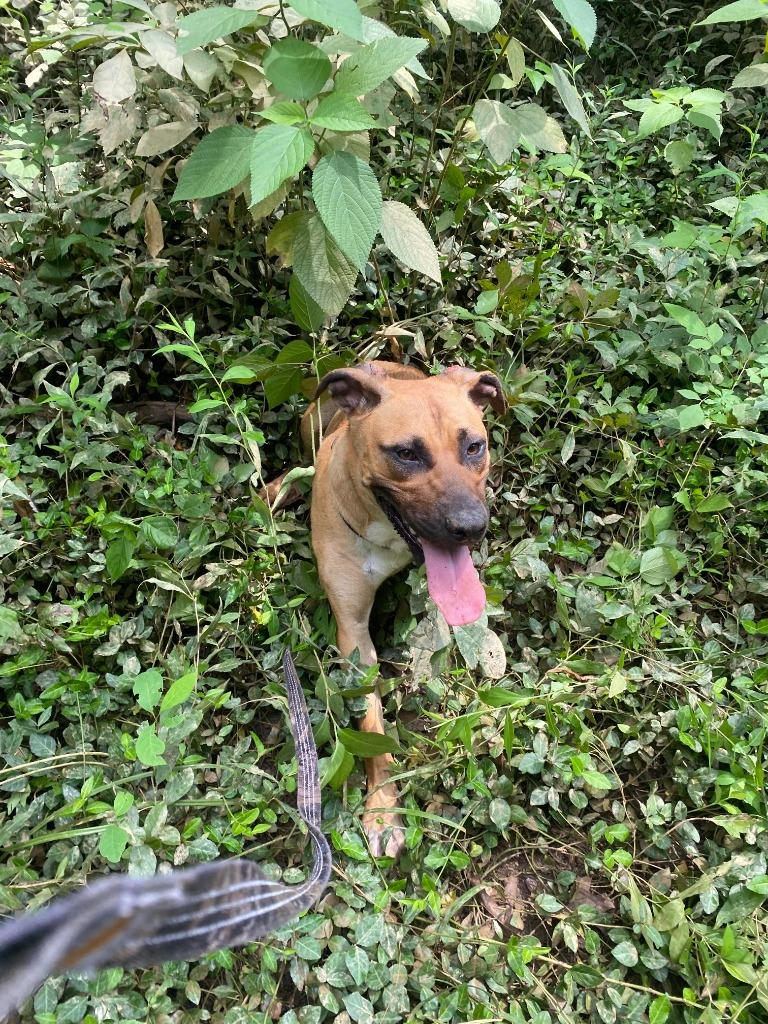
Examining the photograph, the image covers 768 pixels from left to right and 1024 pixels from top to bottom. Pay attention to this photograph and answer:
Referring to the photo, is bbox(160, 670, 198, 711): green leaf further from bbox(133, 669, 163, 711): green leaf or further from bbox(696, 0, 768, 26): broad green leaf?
bbox(696, 0, 768, 26): broad green leaf

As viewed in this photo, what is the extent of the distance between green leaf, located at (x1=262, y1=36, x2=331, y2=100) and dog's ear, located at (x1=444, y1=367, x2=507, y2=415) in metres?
1.22

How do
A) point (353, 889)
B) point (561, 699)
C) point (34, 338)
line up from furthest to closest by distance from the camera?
point (34, 338) < point (561, 699) < point (353, 889)

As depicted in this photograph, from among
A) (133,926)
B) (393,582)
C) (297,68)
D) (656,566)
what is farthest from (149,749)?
(656,566)

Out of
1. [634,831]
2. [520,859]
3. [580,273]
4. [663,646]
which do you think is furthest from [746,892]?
[580,273]

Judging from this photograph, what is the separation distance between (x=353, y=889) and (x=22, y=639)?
1571 millimetres

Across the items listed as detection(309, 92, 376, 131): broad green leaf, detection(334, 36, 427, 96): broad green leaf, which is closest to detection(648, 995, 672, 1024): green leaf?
detection(309, 92, 376, 131): broad green leaf

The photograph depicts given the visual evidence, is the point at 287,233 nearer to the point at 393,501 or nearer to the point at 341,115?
the point at 341,115

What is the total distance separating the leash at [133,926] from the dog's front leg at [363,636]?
5.35 feet

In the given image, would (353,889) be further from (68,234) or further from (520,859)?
(68,234)

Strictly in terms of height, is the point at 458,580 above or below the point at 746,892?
above

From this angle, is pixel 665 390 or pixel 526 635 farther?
pixel 665 390

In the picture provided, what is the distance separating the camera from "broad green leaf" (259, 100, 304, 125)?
225 centimetres

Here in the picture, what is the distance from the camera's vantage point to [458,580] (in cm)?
259

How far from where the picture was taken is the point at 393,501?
2.61 m
